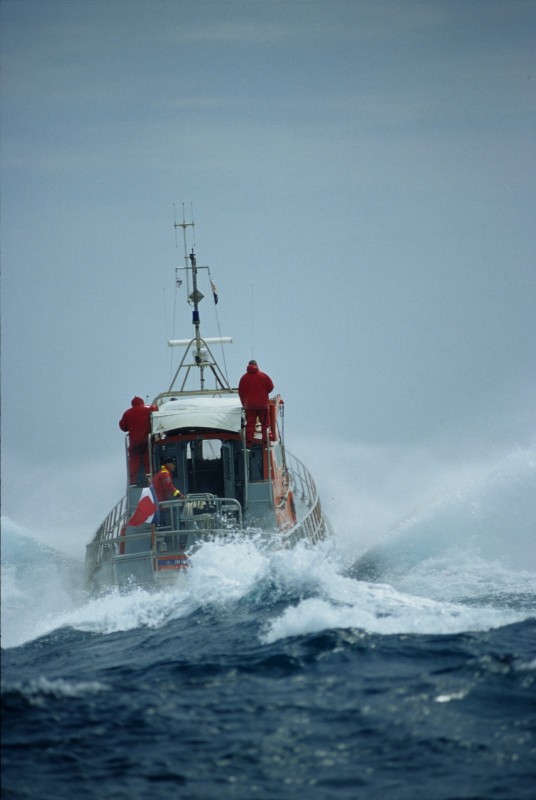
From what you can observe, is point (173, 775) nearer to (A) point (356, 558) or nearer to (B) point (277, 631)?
(B) point (277, 631)

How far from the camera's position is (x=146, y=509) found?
17.2 metres

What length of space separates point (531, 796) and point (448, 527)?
14.6m

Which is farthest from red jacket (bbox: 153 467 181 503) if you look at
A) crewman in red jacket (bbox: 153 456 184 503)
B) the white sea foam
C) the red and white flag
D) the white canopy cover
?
the white sea foam

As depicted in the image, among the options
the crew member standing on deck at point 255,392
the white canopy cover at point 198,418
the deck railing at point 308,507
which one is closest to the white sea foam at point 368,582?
the deck railing at point 308,507

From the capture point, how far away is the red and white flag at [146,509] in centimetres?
1719

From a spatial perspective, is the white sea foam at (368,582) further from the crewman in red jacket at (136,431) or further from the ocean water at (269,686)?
the crewman in red jacket at (136,431)

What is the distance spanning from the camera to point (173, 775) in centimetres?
833

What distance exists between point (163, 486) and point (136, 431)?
76.6 inches

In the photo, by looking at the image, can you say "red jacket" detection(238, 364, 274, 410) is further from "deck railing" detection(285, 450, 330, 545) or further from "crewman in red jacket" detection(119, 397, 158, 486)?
"deck railing" detection(285, 450, 330, 545)

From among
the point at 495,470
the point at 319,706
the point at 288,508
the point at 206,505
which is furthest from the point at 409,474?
the point at 319,706

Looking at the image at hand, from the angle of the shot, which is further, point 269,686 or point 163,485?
point 163,485

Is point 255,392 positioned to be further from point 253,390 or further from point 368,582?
point 368,582

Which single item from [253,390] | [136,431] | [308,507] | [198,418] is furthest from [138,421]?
[308,507]

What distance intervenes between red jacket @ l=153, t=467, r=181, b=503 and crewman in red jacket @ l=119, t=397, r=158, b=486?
4.71ft
